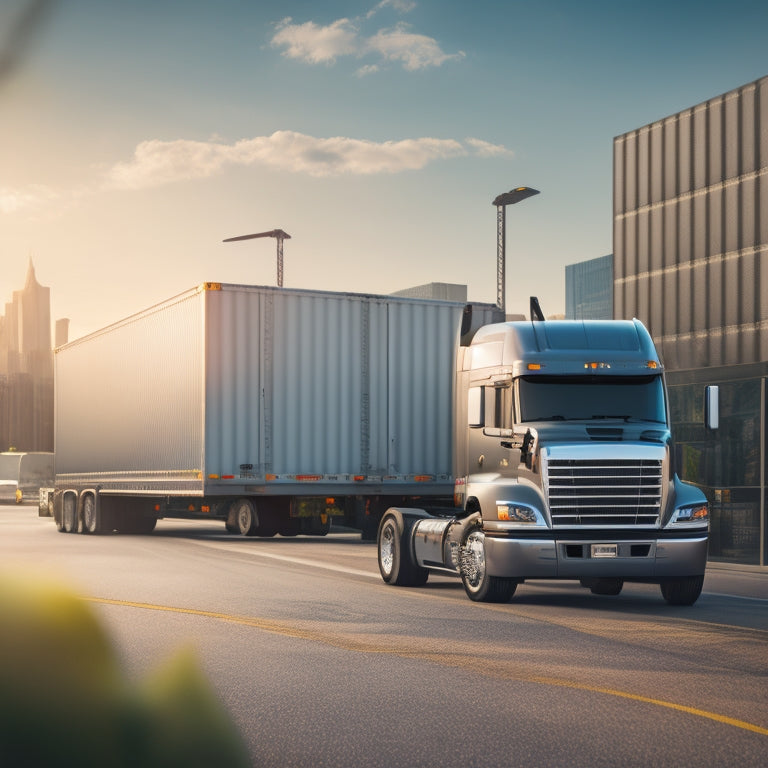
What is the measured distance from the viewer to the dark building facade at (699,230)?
3462 centimetres

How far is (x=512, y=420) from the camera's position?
14680 mm

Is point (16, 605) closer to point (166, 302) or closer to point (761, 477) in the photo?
point (761, 477)

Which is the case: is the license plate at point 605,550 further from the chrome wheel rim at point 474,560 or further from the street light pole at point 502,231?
the street light pole at point 502,231

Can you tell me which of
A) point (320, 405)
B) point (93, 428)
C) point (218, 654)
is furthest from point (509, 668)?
point (93, 428)

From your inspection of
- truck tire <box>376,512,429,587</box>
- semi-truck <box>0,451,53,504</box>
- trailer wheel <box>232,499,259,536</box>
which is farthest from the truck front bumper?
semi-truck <box>0,451,53,504</box>

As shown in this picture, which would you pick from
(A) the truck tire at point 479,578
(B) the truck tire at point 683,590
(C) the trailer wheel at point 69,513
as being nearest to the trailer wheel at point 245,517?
(C) the trailer wheel at point 69,513

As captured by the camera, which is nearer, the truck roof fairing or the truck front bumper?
the truck front bumper

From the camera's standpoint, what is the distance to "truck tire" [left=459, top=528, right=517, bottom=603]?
14188 millimetres

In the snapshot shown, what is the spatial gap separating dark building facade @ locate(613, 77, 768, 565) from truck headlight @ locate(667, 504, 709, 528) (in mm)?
14686

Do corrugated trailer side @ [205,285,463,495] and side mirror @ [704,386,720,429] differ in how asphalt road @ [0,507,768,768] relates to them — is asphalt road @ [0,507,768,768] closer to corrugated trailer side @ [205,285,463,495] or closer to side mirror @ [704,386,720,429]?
side mirror @ [704,386,720,429]

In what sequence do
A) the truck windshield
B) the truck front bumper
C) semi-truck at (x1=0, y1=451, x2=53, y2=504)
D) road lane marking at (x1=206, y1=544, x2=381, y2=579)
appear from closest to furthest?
the truck front bumper < the truck windshield < road lane marking at (x1=206, y1=544, x2=381, y2=579) < semi-truck at (x1=0, y1=451, x2=53, y2=504)

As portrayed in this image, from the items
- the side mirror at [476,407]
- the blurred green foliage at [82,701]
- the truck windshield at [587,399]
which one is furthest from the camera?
the side mirror at [476,407]

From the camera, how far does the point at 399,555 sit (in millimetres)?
16500

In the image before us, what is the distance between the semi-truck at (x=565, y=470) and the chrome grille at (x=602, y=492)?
0.04 feet
